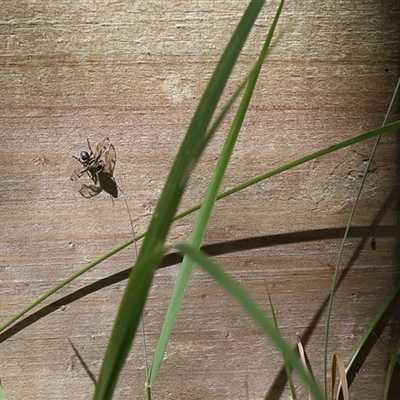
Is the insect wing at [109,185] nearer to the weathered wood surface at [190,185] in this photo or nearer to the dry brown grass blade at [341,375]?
the weathered wood surface at [190,185]

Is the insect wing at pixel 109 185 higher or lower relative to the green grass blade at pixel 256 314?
higher

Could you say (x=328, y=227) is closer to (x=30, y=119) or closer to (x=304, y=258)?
(x=304, y=258)

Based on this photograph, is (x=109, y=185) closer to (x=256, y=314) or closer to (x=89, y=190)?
(x=89, y=190)

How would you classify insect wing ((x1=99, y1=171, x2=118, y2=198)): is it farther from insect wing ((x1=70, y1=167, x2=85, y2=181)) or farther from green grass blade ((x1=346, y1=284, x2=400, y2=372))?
green grass blade ((x1=346, y1=284, x2=400, y2=372))

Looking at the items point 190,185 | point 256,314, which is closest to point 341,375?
point 190,185

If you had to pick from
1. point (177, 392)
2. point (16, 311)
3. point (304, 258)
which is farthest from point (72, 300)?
point (304, 258)

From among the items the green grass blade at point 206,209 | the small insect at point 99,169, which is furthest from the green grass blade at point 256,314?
the small insect at point 99,169
